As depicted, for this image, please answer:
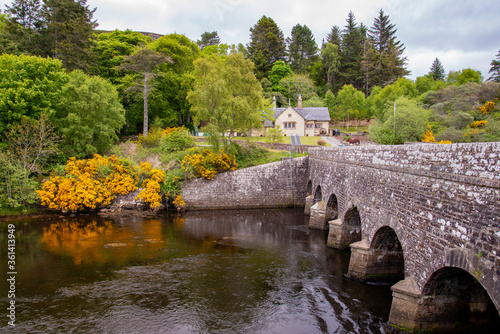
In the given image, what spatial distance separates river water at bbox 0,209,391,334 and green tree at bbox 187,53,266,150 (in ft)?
38.3

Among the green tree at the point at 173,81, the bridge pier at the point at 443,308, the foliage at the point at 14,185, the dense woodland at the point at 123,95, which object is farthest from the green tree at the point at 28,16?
the bridge pier at the point at 443,308

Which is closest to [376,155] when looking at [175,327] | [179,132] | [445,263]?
[445,263]

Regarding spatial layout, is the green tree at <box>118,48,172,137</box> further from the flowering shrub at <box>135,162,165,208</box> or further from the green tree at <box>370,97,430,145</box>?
the green tree at <box>370,97,430,145</box>

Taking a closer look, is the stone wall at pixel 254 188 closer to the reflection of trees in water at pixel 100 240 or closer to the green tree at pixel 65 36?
the reflection of trees in water at pixel 100 240

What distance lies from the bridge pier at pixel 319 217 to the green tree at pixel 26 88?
23904 millimetres

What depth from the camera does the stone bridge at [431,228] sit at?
6.86m

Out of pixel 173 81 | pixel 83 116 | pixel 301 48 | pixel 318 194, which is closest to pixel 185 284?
pixel 318 194

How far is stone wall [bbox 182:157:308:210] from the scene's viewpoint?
28.6m

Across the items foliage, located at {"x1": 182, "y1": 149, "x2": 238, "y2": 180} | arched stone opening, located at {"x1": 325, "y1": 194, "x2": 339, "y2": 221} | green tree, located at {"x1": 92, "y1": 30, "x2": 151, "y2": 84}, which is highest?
green tree, located at {"x1": 92, "y1": 30, "x2": 151, "y2": 84}

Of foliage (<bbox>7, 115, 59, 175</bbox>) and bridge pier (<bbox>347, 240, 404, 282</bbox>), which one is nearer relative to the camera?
bridge pier (<bbox>347, 240, 404, 282</bbox>)

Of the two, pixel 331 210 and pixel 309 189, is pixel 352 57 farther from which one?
pixel 331 210

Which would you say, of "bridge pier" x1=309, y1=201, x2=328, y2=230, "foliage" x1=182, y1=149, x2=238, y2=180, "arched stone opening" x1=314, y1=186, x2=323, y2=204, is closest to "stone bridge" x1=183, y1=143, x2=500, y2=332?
"bridge pier" x1=309, y1=201, x2=328, y2=230

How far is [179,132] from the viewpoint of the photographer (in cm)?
3569

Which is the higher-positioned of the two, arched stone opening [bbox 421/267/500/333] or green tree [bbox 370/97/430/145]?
green tree [bbox 370/97/430/145]
